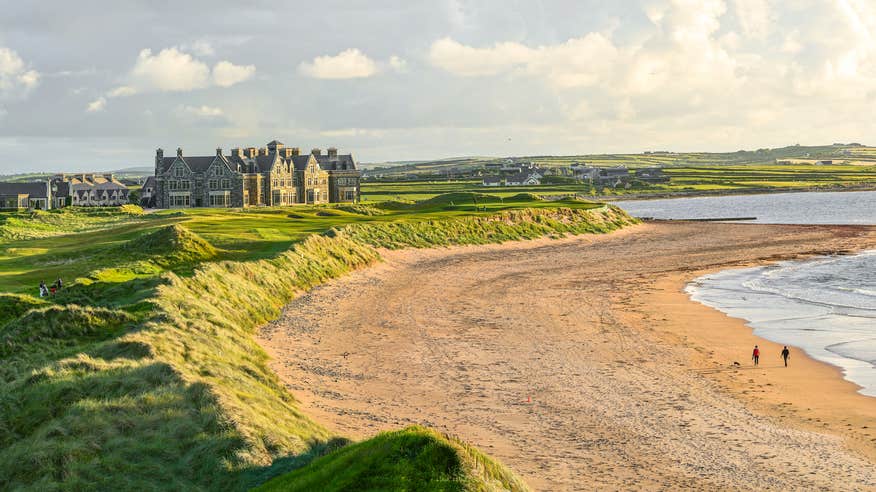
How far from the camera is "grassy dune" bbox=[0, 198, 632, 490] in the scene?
12.8 metres

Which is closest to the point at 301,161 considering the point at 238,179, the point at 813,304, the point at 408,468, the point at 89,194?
the point at 238,179

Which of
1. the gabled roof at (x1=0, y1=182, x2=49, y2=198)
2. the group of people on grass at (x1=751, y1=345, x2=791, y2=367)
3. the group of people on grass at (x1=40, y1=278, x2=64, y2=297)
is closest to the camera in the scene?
the group of people on grass at (x1=40, y1=278, x2=64, y2=297)

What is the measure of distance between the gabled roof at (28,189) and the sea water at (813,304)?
10214cm

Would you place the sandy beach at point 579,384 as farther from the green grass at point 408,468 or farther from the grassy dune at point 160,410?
the green grass at point 408,468

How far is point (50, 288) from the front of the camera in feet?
112

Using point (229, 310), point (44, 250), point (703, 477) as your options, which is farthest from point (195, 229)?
point (703, 477)

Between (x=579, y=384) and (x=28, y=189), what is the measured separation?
388 feet

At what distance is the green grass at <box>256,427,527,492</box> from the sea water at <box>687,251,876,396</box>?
21.6 m

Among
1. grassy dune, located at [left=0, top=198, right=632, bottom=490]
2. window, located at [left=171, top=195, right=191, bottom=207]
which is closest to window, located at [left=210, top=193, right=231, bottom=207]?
window, located at [left=171, top=195, right=191, bottom=207]

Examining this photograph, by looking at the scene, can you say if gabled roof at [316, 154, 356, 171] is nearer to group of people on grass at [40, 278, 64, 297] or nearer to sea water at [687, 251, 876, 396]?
sea water at [687, 251, 876, 396]

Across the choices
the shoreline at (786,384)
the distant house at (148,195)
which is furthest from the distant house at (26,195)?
the shoreline at (786,384)

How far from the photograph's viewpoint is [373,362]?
3161 cm

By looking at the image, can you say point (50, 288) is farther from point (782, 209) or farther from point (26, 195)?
point (782, 209)

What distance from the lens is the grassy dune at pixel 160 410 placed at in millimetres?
12773
